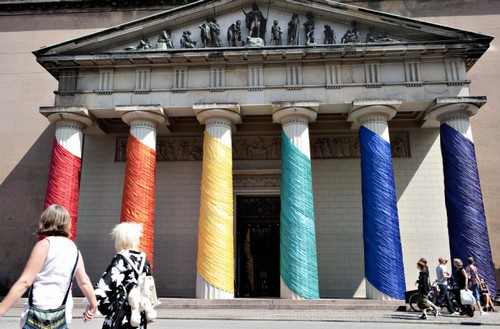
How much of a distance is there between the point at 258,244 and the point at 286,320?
8.94m

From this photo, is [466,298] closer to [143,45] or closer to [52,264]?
[52,264]

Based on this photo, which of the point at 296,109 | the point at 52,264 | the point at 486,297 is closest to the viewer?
the point at 52,264

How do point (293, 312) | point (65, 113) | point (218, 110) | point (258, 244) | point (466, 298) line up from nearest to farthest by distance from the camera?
point (466, 298) < point (293, 312) < point (218, 110) < point (65, 113) < point (258, 244)

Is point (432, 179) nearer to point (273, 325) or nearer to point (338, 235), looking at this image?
point (338, 235)

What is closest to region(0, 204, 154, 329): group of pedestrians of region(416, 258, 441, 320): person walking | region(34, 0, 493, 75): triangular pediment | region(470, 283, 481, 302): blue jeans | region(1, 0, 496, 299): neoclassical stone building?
region(416, 258, 441, 320): person walking

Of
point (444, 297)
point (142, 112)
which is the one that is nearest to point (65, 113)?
point (142, 112)

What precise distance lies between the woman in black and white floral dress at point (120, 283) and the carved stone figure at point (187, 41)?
45.9ft

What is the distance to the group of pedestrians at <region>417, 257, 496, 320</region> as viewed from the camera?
11.9 m

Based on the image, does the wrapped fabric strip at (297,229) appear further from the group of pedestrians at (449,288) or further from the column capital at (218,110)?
the group of pedestrians at (449,288)

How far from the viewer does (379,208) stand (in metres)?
15.4

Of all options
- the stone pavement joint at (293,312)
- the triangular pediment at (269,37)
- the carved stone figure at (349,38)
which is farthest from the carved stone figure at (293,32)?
the stone pavement joint at (293,312)

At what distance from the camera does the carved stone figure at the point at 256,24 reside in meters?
17.3

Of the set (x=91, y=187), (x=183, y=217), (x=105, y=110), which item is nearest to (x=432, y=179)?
(x=183, y=217)

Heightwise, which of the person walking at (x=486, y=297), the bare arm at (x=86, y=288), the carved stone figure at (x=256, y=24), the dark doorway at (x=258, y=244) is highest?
the carved stone figure at (x=256, y=24)
